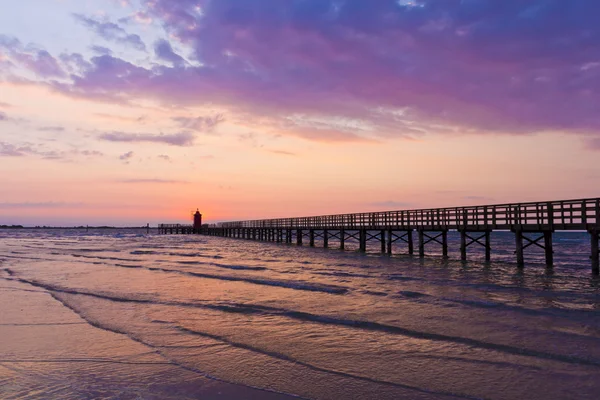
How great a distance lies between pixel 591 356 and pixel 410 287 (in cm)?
815

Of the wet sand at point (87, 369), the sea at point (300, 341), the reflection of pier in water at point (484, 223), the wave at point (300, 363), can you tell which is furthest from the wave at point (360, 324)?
the reflection of pier in water at point (484, 223)

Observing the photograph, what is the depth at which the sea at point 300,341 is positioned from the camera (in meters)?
5.80

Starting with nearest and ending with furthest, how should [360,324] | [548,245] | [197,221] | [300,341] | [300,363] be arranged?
1. [300,363]
2. [300,341]
3. [360,324]
4. [548,245]
5. [197,221]

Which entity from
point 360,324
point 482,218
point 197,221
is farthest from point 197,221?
point 360,324

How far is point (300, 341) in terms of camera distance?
817 centimetres

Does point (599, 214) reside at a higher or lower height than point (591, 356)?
higher

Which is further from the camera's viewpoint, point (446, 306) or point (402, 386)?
point (446, 306)

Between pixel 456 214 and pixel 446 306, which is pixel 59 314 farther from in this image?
pixel 456 214

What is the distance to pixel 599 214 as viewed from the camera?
59.3 feet

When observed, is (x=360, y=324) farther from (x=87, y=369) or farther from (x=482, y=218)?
(x=482, y=218)

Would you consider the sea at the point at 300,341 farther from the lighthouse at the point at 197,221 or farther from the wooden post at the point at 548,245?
the lighthouse at the point at 197,221

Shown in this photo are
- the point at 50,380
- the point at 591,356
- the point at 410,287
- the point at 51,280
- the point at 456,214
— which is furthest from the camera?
the point at 456,214

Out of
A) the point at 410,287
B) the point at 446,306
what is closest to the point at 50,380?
the point at 446,306

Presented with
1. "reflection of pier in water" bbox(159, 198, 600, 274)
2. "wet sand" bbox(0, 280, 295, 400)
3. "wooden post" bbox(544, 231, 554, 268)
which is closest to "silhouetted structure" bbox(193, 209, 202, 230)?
"reflection of pier in water" bbox(159, 198, 600, 274)
